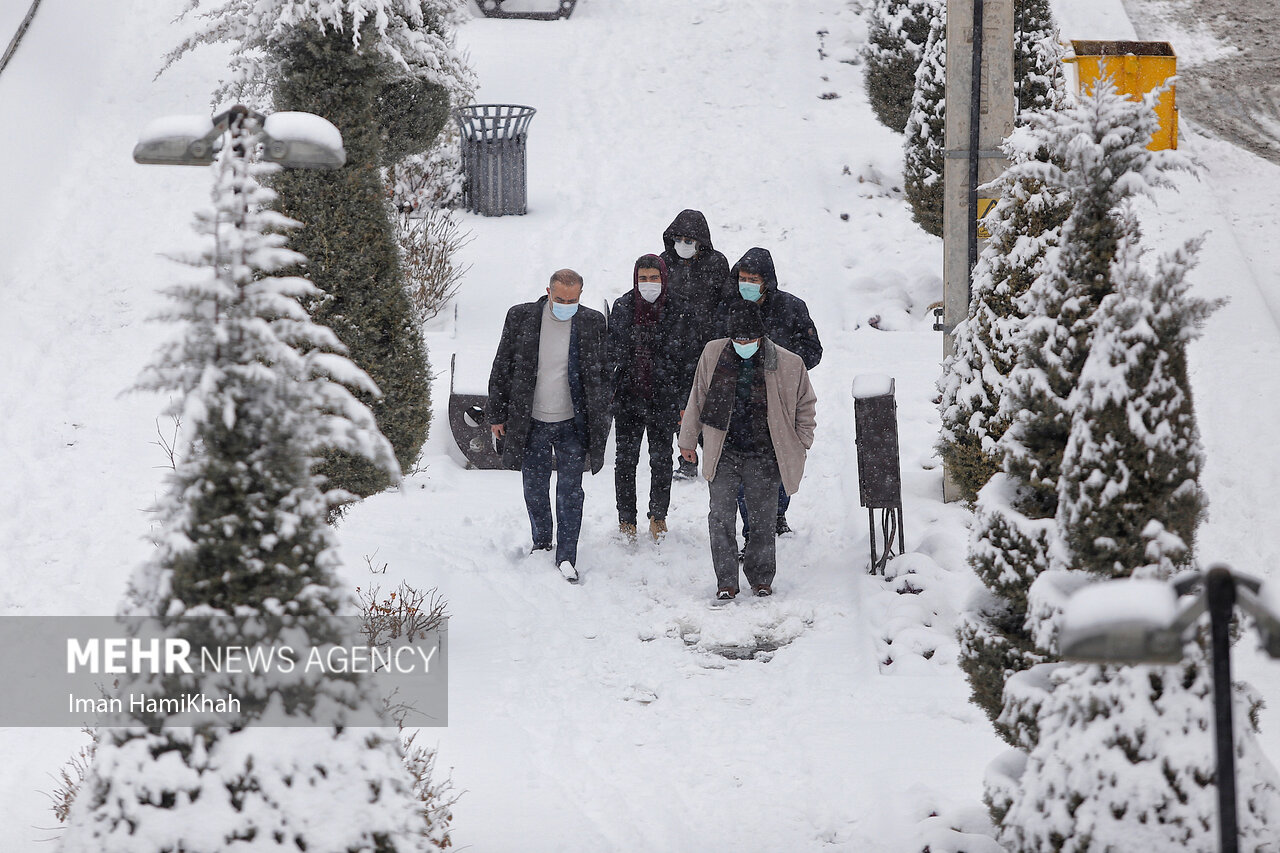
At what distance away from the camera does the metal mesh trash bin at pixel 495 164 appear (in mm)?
13805

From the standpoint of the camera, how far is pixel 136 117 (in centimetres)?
1544

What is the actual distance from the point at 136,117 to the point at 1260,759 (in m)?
15.0

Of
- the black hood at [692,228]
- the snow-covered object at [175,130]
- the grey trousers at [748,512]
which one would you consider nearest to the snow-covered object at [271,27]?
the black hood at [692,228]

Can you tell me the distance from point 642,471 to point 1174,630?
23.7 ft

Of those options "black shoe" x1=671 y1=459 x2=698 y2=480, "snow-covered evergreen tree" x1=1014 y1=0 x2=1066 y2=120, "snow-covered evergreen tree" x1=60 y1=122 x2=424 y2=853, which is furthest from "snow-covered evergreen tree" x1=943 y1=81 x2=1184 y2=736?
"snow-covered evergreen tree" x1=1014 y1=0 x2=1066 y2=120

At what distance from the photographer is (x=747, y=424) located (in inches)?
281

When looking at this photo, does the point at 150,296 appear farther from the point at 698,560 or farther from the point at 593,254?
the point at 698,560

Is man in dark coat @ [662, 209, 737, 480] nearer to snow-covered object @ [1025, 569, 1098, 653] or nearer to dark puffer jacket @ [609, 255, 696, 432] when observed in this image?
dark puffer jacket @ [609, 255, 696, 432]

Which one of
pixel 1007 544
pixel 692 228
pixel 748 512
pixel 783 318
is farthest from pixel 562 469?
pixel 1007 544

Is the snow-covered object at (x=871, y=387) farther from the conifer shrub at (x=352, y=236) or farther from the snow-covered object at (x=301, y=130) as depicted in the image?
the snow-covered object at (x=301, y=130)

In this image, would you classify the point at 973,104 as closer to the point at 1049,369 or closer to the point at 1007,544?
the point at 1049,369

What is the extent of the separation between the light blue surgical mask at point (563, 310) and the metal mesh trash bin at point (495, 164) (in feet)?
22.4

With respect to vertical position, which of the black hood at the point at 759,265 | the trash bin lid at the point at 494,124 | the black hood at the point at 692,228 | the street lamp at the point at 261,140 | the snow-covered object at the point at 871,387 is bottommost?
the snow-covered object at the point at 871,387

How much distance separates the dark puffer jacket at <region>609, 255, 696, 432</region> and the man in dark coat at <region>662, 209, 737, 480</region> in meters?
0.06
